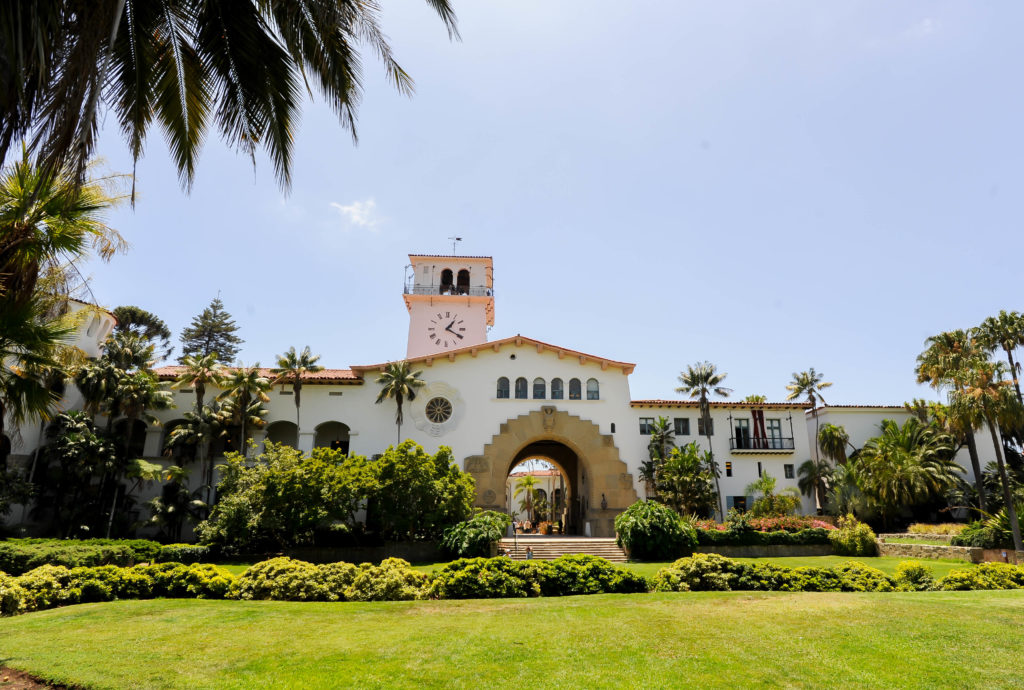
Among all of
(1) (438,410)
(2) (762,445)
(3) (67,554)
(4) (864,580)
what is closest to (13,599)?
(3) (67,554)

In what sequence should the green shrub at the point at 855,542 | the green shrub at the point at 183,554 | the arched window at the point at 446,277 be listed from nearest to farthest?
the green shrub at the point at 183,554, the green shrub at the point at 855,542, the arched window at the point at 446,277

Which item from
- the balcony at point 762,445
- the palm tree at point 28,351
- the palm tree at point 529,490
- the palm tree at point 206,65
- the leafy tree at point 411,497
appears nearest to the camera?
the palm tree at point 206,65

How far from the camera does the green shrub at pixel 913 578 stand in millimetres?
15726

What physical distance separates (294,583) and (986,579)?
18016 millimetres

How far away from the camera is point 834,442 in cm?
4003

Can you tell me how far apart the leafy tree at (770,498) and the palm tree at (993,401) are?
12.0 meters

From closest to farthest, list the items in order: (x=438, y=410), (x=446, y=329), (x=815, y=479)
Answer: (x=438, y=410) → (x=815, y=479) → (x=446, y=329)

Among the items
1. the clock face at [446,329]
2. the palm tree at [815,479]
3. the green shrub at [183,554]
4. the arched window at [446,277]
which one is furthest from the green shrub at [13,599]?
the palm tree at [815,479]

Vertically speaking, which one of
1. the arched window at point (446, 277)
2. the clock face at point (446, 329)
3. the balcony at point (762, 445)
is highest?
the arched window at point (446, 277)

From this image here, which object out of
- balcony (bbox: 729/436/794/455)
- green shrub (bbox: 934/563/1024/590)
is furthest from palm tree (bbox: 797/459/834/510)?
green shrub (bbox: 934/563/1024/590)

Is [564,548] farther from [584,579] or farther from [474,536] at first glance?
[584,579]

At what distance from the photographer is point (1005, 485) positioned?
23719 mm

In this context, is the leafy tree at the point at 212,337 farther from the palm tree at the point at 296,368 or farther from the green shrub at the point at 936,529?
the green shrub at the point at 936,529

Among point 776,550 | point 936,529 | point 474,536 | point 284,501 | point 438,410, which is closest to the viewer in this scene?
point 284,501
